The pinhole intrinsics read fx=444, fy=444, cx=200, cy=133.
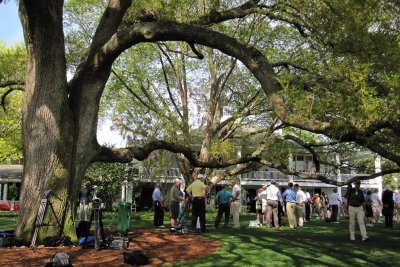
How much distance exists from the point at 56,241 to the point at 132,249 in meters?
1.69

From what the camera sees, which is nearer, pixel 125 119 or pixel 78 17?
pixel 78 17

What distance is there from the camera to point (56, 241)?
32.1ft

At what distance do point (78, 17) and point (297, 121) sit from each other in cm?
1756

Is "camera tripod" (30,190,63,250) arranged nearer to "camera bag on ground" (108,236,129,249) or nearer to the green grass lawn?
"camera bag on ground" (108,236,129,249)

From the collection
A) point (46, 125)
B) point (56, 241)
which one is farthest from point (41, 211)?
point (46, 125)

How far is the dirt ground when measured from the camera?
8281 mm

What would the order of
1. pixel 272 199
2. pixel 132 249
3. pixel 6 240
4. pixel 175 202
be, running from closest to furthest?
pixel 132 249 < pixel 6 240 < pixel 175 202 < pixel 272 199

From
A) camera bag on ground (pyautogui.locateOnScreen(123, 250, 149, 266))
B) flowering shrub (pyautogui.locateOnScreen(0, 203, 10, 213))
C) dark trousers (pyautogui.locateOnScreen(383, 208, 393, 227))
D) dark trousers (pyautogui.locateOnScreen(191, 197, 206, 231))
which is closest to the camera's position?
camera bag on ground (pyautogui.locateOnScreen(123, 250, 149, 266))

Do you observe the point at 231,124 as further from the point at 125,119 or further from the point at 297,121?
the point at 297,121

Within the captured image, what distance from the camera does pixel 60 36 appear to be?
36.4 ft

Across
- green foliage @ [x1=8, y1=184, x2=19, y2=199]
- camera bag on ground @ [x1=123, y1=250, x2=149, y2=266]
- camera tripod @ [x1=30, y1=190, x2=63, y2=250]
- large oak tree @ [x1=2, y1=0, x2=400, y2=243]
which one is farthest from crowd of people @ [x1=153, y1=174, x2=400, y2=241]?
green foliage @ [x1=8, y1=184, x2=19, y2=199]

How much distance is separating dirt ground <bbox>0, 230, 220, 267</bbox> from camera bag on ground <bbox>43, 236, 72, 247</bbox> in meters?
0.20

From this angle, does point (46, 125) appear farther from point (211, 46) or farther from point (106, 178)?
point (106, 178)

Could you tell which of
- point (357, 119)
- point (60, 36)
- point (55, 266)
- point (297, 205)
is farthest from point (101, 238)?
point (297, 205)
